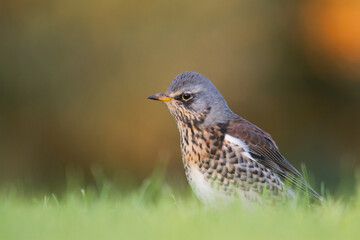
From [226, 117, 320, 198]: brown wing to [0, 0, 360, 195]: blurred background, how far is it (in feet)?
10.9

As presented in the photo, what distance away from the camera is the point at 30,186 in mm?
5684

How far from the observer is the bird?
4250 mm

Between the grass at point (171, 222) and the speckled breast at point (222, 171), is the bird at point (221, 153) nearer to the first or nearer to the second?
the speckled breast at point (222, 171)

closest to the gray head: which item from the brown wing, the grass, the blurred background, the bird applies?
the bird

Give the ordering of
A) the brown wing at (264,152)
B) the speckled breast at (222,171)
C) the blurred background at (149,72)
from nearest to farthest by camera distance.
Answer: the speckled breast at (222,171) < the brown wing at (264,152) < the blurred background at (149,72)

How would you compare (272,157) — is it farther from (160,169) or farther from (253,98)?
(253,98)

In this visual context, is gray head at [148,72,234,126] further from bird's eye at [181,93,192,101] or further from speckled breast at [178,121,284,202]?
speckled breast at [178,121,284,202]

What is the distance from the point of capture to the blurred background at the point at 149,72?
8250 millimetres

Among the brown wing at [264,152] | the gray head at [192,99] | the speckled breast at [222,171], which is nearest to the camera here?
the speckled breast at [222,171]

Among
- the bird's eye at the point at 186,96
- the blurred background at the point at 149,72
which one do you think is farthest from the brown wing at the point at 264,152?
the blurred background at the point at 149,72

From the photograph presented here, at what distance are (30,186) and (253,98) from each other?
4113 millimetres

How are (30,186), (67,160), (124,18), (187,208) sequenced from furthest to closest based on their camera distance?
(67,160)
(124,18)
(30,186)
(187,208)

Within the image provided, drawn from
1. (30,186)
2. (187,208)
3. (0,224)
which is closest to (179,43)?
(30,186)

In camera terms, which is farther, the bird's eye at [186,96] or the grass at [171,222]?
the bird's eye at [186,96]
